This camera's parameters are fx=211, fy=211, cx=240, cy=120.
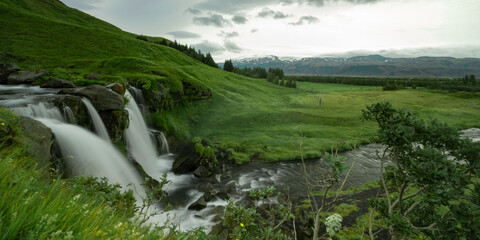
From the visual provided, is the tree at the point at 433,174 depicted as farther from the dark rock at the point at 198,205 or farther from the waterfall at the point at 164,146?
the waterfall at the point at 164,146

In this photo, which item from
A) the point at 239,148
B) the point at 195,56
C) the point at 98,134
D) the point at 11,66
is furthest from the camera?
the point at 195,56

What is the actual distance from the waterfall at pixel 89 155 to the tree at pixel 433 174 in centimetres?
1293

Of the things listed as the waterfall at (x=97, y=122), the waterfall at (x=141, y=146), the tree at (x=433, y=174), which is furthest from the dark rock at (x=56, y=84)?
the tree at (x=433, y=174)

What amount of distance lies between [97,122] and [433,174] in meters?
20.7

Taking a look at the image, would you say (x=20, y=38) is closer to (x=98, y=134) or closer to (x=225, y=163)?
(x=98, y=134)

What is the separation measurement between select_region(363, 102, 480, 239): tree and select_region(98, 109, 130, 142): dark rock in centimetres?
1951

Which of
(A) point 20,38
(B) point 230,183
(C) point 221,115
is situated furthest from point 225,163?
(A) point 20,38

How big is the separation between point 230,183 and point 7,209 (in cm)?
1930

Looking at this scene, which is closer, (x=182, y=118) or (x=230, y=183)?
(x=230, y=183)

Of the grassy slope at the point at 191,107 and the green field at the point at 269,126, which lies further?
the grassy slope at the point at 191,107

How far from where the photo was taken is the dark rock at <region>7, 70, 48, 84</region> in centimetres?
2278

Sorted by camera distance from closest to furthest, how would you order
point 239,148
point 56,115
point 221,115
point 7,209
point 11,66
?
1. point 7,209
2. point 56,115
3. point 11,66
4. point 239,148
5. point 221,115

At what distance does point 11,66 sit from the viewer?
83.1 feet

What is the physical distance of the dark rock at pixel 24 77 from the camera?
74.7ft
